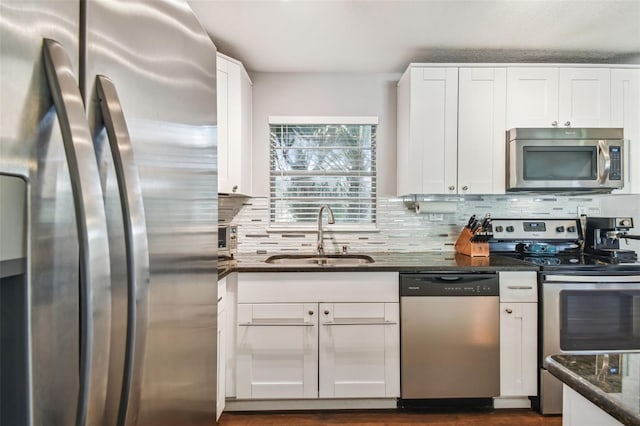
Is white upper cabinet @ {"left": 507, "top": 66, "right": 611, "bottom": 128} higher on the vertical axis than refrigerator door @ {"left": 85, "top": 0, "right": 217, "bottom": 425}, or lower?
higher

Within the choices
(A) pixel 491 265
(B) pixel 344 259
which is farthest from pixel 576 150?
(B) pixel 344 259

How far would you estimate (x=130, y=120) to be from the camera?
2.02 feet

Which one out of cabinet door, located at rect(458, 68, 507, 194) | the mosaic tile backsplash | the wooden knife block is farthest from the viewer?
the mosaic tile backsplash

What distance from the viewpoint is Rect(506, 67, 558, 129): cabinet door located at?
7.99ft

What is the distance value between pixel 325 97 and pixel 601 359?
2457 millimetres

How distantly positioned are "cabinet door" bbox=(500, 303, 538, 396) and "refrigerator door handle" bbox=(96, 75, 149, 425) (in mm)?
2165

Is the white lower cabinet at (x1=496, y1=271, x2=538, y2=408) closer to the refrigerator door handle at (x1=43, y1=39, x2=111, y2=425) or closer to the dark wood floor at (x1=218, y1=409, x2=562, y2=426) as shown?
the dark wood floor at (x1=218, y1=409, x2=562, y2=426)

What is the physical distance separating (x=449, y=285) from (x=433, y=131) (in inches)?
41.9

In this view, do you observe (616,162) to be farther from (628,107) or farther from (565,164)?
(628,107)

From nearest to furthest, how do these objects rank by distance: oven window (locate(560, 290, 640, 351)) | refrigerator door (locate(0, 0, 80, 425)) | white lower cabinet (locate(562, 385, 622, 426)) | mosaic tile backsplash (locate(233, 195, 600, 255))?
refrigerator door (locate(0, 0, 80, 425)) → white lower cabinet (locate(562, 385, 622, 426)) → oven window (locate(560, 290, 640, 351)) → mosaic tile backsplash (locate(233, 195, 600, 255))

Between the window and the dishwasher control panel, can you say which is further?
the window

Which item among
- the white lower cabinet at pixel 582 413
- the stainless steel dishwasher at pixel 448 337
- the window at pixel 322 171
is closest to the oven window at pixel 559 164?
the stainless steel dishwasher at pixel 448 337

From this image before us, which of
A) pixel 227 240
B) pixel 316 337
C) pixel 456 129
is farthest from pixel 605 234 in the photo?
pixel 227 240

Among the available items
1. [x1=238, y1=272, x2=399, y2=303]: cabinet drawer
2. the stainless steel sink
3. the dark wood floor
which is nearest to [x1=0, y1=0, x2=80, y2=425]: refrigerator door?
[x1=238, y1=272, x2=399, y2=303]: cabinet drawer
